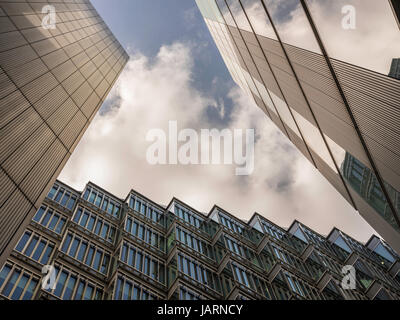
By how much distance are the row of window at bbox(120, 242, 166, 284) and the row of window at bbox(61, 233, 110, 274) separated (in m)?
1.95

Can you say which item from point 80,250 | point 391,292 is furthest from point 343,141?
point 391,292

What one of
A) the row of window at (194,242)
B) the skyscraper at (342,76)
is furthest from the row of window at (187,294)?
the skyscraper at (342,76)

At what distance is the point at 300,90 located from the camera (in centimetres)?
1265

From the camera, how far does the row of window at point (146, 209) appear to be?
39375 mm

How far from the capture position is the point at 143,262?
1211 inches

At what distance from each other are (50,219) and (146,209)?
1281 centimetres

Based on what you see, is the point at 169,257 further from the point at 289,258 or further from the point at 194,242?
the point at 289,258

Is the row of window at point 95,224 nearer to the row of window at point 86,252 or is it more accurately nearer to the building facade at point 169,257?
the building facade at point 169,257

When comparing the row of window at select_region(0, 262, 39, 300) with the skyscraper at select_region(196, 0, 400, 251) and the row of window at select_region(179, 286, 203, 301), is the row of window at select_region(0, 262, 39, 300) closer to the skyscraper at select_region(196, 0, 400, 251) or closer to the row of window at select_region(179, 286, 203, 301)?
the row of window at select_region(179, 286, 203, 301)

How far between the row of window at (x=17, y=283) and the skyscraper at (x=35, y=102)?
12886 millimetres

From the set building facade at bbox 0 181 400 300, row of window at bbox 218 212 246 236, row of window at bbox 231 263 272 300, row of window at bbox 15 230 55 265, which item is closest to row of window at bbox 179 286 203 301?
building facade at bbox 0 181 400 300

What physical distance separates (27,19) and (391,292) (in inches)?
1794

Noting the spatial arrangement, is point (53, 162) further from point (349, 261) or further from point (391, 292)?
point (349, 261)

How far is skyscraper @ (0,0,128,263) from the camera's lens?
9.45 metres
